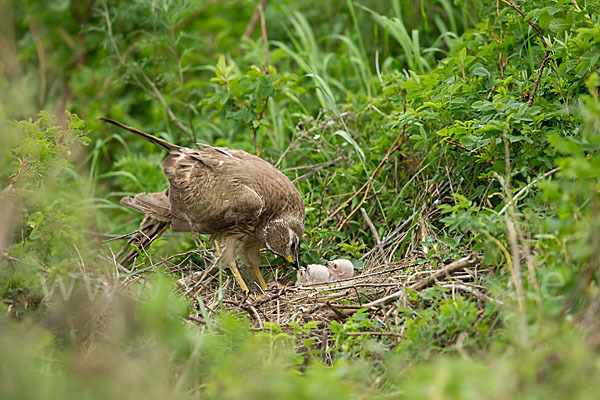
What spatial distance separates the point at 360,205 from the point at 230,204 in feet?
3.62

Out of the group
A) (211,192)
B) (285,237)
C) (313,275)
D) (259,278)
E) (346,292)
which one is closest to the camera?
(346,292)

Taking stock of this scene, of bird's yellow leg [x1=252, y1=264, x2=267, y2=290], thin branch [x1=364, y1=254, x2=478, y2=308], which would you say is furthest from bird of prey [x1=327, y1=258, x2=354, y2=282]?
thin branch [x1=364, y1=254, x2=478, y2=308]

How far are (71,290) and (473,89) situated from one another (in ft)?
9.71

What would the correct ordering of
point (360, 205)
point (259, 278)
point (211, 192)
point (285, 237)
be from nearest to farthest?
1. point (285, 237)
2. point (211, 192)
3. point (259, 278)
4. point (360, 205)

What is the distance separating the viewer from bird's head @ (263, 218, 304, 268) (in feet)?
14.9

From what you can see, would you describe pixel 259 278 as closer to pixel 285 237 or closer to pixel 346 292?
pixel 285 237

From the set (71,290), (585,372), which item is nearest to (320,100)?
(71,290)

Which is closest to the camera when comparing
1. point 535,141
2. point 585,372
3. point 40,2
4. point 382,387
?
point 585,372

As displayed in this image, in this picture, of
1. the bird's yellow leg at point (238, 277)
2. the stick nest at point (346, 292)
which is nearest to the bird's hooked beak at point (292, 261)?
the stick nest at point (346, 292)

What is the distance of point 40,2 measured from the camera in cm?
776

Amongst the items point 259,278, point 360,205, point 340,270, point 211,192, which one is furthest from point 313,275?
point 211,192

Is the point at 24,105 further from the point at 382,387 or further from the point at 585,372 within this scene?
the point at 585,372

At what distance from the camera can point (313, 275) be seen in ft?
14.5

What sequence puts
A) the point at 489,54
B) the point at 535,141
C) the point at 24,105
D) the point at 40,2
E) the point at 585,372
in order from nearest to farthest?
the point at 585,372
the point at 535,141
the point at 24,105
the point at 489,54
the point at 40,2
